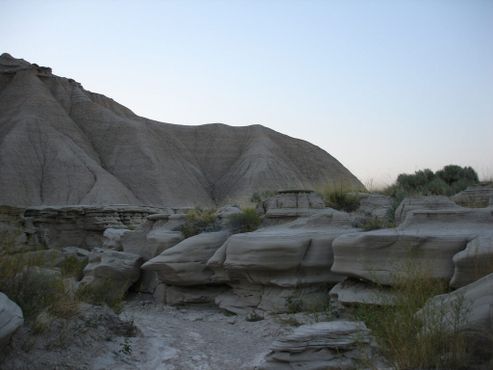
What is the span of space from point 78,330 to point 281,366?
107 inches

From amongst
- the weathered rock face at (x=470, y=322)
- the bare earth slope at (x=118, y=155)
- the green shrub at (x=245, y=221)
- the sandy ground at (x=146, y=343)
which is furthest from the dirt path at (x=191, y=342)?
the bare earth slope at (x=118, y=155)

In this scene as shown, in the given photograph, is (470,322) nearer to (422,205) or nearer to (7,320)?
(7,320)

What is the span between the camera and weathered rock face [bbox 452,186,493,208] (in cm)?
1054

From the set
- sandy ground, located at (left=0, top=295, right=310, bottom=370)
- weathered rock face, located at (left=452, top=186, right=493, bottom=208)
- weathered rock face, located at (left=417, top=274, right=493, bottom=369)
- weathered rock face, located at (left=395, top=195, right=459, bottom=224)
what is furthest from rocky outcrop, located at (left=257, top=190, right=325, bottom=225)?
weathered rock face, located at (left=417, top=274, right=493, bottom=369)

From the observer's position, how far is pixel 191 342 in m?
7.87

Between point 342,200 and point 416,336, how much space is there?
8.45 metres

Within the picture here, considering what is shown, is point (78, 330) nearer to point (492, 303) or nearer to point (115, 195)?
point (492, 303)

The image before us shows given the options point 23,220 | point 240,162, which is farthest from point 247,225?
point 240,162

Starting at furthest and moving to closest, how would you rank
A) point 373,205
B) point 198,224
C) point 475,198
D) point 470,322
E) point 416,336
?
point 198,224
point 373,205
point 475,198
point 470,322
point 416,336

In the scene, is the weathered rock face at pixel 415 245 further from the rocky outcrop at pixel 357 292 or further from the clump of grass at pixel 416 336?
the clump of grass at pixel 416 336

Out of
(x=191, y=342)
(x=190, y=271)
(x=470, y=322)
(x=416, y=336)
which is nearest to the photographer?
(x=416, y=336)

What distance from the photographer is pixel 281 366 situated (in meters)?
5.48

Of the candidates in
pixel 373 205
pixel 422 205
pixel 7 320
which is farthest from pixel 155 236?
pixel 7 320

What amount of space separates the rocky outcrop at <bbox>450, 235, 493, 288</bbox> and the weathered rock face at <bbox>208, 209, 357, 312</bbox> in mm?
2661
